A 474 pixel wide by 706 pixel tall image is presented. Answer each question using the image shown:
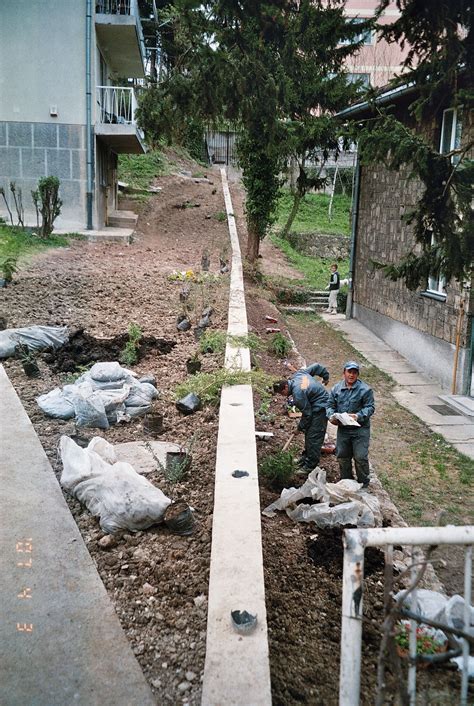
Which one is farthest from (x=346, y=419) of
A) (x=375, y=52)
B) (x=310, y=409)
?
(x=375, y=52)

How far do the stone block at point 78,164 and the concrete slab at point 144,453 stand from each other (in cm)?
1538

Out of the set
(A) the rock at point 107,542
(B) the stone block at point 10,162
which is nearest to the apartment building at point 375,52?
(A) the rock at point 107,542

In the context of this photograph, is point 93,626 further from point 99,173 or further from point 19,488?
point 99,173

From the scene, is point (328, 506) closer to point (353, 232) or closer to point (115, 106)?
point (353, 232)

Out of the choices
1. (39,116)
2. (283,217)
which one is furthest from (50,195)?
(283,217)

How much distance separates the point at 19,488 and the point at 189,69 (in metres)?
3.96

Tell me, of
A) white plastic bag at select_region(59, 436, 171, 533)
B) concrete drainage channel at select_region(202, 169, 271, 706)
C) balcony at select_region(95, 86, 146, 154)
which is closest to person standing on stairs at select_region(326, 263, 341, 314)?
balcony at select_region(95, 86, 146, 154)

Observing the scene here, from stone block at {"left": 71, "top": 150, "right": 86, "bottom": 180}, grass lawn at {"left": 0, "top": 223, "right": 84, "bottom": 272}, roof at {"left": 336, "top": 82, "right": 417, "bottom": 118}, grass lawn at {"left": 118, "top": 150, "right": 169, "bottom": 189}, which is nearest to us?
roof at {"left": 336, "top": 82, "right": 417, "bottom": 118}

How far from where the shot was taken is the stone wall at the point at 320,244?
2850 cm

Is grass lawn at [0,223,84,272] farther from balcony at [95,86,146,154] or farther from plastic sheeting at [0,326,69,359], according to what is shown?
plastic sheeting at [0,326,69,359]

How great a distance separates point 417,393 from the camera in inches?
473

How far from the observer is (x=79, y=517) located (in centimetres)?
469

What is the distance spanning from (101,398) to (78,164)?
14.8 m

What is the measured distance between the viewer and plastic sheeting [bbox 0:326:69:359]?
856cm
